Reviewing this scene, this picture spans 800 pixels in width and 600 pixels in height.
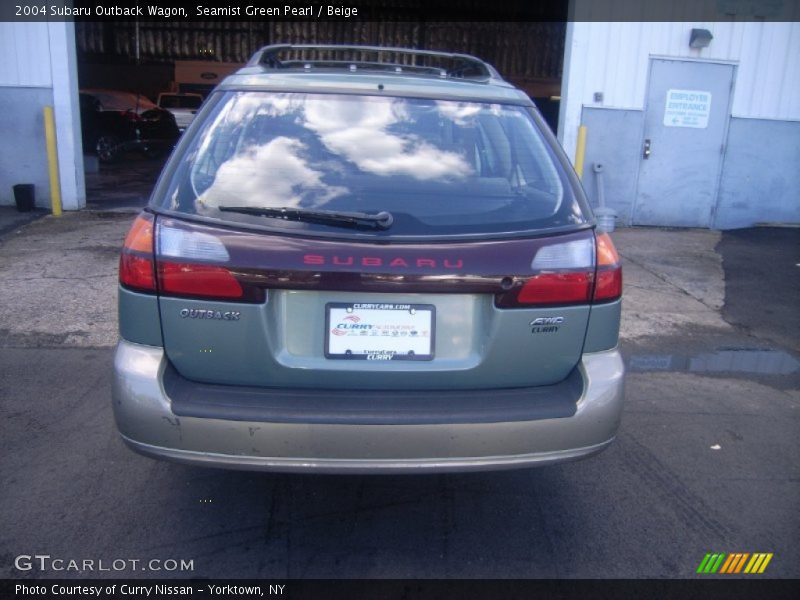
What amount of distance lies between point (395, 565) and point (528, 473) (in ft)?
3.32

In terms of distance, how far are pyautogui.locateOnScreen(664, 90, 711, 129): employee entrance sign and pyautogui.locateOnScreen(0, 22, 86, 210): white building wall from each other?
27.5ft

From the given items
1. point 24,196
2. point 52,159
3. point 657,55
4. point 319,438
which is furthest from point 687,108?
point 319,438

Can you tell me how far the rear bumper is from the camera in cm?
249

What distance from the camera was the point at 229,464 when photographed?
2531 mm

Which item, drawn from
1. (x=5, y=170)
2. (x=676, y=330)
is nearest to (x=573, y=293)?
(x=676, y=330)

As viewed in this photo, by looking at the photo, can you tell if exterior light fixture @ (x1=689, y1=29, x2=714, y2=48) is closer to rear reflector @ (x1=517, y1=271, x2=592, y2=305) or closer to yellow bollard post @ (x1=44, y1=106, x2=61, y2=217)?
rear reflector @ (x1=517, y1=271, x2=592, y2=305)

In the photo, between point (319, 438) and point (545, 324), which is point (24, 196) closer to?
point (319, 438)

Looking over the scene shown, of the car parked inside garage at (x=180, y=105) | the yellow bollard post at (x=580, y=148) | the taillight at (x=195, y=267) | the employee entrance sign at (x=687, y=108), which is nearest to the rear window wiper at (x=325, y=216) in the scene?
the taillight at (x=195, y=267)

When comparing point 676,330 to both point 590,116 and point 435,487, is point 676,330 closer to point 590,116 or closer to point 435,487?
point 435,487

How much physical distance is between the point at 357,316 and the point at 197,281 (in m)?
0.57

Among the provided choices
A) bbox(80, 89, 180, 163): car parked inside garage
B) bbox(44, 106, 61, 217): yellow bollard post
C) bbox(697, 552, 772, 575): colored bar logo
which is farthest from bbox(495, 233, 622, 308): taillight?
bbox(80, 89, 180, 163): car parked inside garage

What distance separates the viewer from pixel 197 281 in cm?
251

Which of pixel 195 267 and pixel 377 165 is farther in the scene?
pixel 377 165

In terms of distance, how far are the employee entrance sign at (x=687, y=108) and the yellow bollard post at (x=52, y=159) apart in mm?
8553
